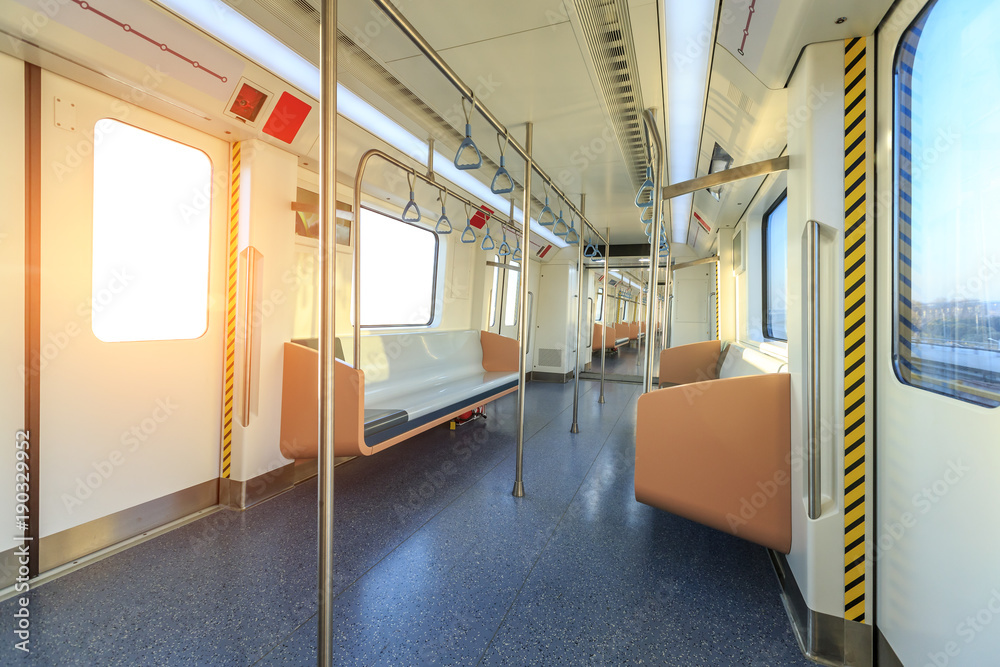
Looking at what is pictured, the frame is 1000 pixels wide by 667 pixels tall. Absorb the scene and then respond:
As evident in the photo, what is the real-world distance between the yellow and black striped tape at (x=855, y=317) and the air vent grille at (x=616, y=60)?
100 cm

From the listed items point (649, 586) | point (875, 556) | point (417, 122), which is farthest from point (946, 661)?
→ point (417, 122)

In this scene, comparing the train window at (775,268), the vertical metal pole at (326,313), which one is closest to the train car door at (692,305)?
the train window at (775,268)

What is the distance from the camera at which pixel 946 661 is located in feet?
3.92

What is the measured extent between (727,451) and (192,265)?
3.21 meters

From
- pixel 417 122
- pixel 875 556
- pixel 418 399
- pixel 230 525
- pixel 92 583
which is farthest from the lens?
pixel 418 399

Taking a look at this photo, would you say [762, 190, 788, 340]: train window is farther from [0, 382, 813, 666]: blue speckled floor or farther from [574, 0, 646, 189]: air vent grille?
[0, 382, 813, 666]: blue speckled floor

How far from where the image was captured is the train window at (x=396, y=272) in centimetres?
452

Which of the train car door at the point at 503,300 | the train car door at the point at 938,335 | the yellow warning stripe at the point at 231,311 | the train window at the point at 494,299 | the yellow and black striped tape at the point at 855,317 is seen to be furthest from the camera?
the train window at the point at 494,299

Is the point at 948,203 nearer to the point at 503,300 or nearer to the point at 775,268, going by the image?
the point at 775,268

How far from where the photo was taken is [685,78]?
246 cm

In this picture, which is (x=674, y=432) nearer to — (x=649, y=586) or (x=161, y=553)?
(x=649, y=586)

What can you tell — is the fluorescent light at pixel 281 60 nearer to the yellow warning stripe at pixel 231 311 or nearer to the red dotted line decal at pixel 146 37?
the red dotted line decal at pixel 146 37

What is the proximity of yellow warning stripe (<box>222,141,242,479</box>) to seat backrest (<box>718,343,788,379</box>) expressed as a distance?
3.22 meters

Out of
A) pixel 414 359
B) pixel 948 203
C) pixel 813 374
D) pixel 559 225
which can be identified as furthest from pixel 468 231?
pixel 948 203
